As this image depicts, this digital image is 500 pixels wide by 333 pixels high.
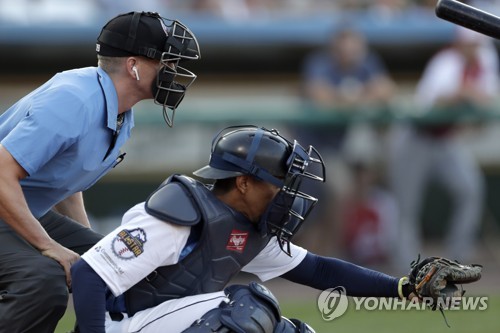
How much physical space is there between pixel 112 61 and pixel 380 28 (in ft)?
24.1

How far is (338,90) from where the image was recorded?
10.1 m

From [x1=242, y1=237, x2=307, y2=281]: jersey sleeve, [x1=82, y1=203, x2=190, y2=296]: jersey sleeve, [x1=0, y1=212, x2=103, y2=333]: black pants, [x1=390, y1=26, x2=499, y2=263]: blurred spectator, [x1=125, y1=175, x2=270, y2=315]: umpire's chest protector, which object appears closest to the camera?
[x1=82, y1=203, x2=190, y2=296]: jersey sleeve

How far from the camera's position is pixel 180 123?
998 centimetres

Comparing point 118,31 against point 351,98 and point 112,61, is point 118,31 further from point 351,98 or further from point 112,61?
point 351,98

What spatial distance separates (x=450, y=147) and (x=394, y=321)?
282 cm

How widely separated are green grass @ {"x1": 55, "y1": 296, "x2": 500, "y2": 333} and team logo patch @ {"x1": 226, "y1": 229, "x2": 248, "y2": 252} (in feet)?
9.27

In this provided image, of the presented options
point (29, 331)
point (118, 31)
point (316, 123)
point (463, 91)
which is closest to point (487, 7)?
point (463, 91)

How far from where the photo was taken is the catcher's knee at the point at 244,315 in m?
4.03

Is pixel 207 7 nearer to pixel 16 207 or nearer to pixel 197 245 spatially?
pixel 16 207

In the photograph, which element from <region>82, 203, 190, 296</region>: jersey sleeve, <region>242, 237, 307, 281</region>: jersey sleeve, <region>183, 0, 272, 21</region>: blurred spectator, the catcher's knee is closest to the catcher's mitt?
<region>242, 237, 307, 281</region>: jersey sleeve

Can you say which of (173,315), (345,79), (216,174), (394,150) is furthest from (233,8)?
(173,315)

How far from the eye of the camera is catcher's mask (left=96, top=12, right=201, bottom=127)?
4703 mm

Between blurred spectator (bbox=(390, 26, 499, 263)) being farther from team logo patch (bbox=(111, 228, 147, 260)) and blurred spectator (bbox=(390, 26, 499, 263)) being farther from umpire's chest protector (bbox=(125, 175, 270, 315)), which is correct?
team logo patch (bbox=(111, 228, 147, 260))

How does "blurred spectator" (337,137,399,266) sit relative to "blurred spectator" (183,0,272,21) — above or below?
below
